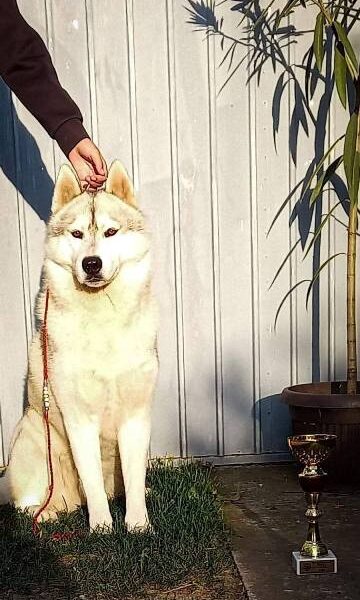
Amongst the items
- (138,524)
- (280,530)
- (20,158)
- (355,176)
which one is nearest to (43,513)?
(138,524)

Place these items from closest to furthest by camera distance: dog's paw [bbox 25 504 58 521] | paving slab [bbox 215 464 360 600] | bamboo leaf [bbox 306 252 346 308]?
paving slab [bbox 215 464 360 600]
dog's paw [bbox 25 504 58 521]
bamboo leaf [bbox 306 252 346 308]

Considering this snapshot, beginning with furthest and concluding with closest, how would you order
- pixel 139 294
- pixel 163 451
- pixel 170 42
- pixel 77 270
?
1. pixel 163 451
2. pixel 170 42
3. pixel 139 294
4. pixel 77 270

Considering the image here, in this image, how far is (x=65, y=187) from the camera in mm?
2719

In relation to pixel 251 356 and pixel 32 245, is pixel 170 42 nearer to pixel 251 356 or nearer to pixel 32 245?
pixel 32 245

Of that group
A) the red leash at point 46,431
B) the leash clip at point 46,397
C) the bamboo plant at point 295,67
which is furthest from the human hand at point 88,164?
the bamboo plant at point 295,67

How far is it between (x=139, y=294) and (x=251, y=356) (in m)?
1.17

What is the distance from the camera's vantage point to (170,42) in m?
3.49

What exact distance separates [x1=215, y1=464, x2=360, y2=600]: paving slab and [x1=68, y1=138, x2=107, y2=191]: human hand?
1.47 metres

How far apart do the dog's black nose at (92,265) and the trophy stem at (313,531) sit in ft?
3.48

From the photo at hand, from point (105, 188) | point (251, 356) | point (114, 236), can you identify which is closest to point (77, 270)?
point (114, 236)

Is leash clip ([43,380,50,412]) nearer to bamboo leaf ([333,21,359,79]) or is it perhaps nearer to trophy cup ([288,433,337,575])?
trophy cup ([288,433,337,575])

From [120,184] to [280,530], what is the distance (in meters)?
1.50

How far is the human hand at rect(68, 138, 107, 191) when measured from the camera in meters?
2.56

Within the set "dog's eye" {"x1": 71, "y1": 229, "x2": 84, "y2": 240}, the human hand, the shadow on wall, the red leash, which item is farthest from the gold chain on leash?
the shadow on wall
